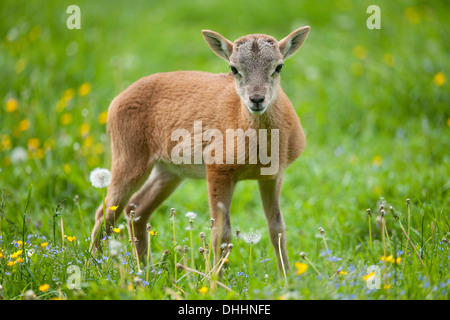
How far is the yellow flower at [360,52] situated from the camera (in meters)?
8.96

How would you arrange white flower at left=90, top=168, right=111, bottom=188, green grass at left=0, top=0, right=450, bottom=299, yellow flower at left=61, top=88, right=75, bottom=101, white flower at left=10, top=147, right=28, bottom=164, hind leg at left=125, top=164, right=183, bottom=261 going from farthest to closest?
yellow flower at left=61, top=88, right=75, bottom=101 < white flower at left=10, top=147, right=28, bottom=164 < hind leg at left=125, top=164, right=183, bottom=261 < white flower at left=90, top=168, right=111, bottom=188 < green grass at left=0, top=0, right=450, bottom=299

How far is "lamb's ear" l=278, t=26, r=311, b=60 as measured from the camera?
14.9 ft

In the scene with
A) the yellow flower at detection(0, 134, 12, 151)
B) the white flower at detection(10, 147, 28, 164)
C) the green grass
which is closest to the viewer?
the green grass

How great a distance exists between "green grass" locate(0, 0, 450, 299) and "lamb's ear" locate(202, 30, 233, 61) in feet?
5.37

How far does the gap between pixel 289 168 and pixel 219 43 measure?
305 cm

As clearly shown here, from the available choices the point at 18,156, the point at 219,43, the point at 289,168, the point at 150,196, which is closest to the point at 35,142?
the point at 18,156

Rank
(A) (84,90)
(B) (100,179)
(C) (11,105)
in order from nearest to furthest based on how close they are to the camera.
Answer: (B) (100,179), (C) (11,105), (A) (84,90)

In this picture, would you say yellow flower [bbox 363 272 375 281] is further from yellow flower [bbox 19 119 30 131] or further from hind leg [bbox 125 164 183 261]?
yellow flower [bbox 19 119 30 131]

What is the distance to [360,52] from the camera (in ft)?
30.1

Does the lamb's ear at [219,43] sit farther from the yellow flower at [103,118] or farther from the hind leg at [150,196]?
the yellow flower at [103,118]

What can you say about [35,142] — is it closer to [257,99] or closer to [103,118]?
[103,118]

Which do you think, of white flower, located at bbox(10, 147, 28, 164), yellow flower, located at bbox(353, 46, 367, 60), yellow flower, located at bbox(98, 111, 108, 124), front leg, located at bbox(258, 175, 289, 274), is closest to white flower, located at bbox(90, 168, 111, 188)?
front leg, located at bbox(258, 175, 289, 274)

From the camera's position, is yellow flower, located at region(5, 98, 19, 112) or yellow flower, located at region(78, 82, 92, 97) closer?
yellow flower, located at region(5, 98, 19, 112)
